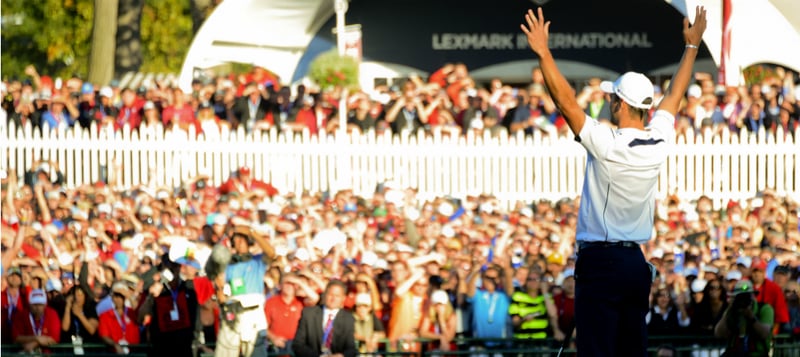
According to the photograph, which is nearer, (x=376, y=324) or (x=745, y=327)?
(x=745, y=327)

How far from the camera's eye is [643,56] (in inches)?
1374

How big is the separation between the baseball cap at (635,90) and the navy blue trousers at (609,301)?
69 cm

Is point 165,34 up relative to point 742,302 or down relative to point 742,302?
up

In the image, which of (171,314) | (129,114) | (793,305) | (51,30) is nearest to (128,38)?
(51,30)

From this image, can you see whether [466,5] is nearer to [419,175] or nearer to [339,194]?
[419,175]

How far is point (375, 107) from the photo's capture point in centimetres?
2488

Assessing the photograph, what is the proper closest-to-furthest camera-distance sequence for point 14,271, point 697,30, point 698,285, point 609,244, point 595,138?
point 595,138 < point 609,244 < point 697,30 < point 698,285 < point 14,271

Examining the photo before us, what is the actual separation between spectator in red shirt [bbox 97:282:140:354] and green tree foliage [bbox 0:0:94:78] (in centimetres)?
2858

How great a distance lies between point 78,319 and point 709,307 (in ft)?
18.5

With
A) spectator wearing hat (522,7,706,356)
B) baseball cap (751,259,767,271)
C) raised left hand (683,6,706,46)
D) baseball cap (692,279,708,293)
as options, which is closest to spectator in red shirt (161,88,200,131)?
baseball cap (751,259,767,271)

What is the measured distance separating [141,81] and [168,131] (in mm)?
4874

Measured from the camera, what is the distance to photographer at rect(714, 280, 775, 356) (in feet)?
43.7

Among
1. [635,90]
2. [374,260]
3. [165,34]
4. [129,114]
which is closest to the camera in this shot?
[635,90]

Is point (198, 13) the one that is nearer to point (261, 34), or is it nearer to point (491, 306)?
point (261, 34)
